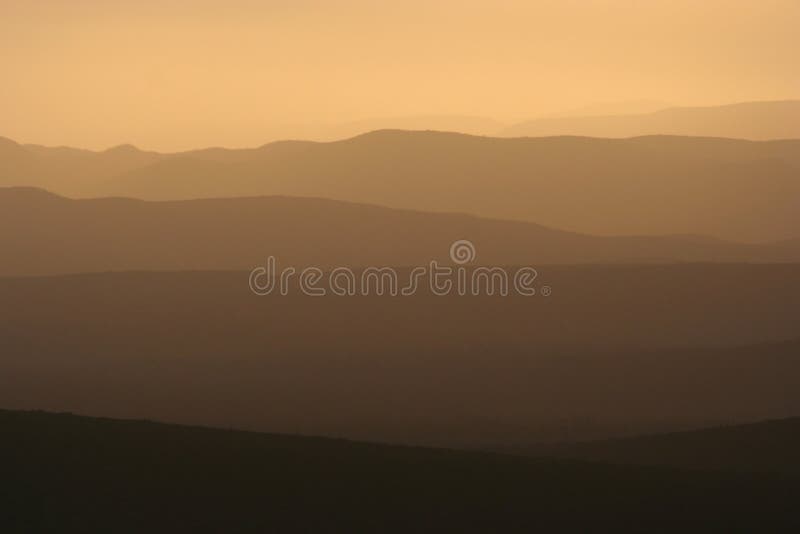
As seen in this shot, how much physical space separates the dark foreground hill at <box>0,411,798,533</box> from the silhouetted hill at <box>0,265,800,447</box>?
1913 cm

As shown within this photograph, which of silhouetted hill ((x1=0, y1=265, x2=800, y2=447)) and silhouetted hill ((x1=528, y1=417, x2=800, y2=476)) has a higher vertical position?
silhouetted hill ((x1=0, y1=265, x2=800, y2=447))

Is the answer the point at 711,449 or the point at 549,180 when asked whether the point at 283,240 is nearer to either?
the point at 549,180

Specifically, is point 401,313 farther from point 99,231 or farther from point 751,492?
point 99,231

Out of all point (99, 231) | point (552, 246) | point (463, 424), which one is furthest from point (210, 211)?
point (463, 424)

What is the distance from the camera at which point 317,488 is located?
1623cm

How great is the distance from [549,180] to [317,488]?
160143 mm

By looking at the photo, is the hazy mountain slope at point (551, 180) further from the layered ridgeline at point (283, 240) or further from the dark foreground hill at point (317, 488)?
the dark foreground hill at point (317, 488)

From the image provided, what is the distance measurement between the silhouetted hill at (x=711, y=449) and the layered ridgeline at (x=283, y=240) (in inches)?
3534

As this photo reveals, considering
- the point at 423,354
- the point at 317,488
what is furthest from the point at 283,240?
the point at 317,488

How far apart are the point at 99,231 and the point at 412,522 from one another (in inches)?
5076

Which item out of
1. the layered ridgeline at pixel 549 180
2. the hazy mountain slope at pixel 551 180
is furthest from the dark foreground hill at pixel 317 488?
the hazy mountain slope at pixel 551 180

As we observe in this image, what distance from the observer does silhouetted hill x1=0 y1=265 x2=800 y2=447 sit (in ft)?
155
